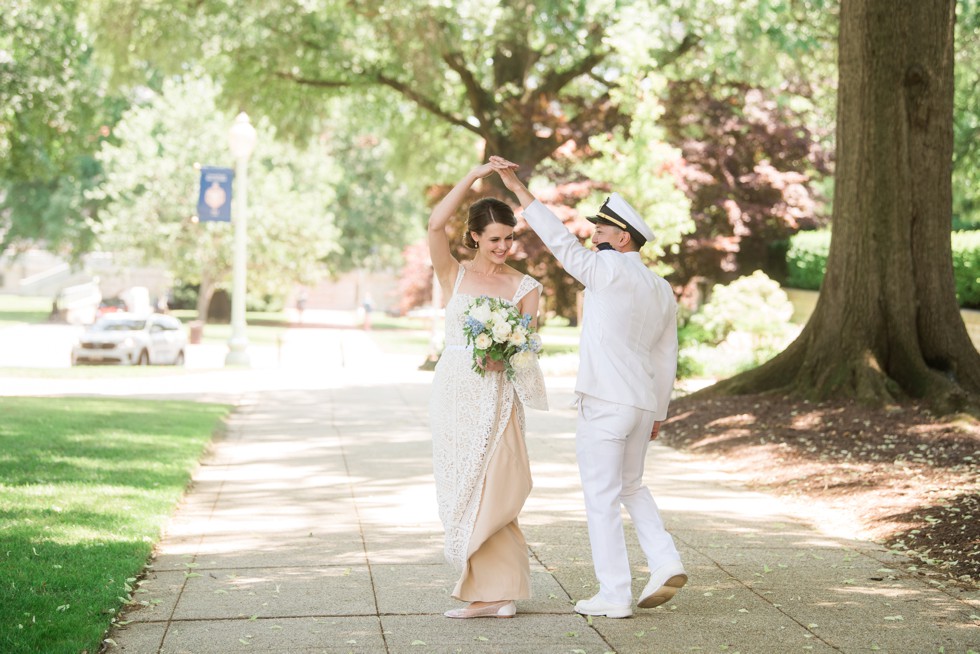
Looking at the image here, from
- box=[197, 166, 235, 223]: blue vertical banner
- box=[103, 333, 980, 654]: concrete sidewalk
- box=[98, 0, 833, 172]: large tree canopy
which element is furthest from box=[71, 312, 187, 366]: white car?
box=[103, 333, 980, 654]: concrete sidewalk

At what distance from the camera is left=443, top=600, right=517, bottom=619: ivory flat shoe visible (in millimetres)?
5993

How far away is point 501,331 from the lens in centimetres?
600

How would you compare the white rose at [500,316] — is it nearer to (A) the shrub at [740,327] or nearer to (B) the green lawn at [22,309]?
(A) the shrub at [740,327]

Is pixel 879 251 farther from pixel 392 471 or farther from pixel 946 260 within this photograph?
pixel 392 471

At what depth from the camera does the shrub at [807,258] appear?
85.6 ft

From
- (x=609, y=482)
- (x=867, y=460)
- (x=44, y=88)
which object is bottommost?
(x=867, y=460)

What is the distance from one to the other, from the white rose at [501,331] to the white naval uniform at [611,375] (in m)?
0.37

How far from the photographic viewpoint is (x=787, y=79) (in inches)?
1097

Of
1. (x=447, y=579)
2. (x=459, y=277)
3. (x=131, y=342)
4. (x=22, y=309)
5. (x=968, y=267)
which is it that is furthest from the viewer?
(x=22, y=309)

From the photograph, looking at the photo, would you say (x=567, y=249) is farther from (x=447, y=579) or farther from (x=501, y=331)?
(x=447, y=579)

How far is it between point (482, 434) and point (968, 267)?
1717cm

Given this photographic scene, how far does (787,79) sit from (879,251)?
1560 centimetres

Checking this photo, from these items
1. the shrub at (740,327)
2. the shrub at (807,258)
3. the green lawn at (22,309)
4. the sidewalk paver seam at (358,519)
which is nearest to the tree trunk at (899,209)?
the sidewalk paver seam at (358,519)

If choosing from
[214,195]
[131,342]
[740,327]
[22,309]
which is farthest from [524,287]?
[22,309]
